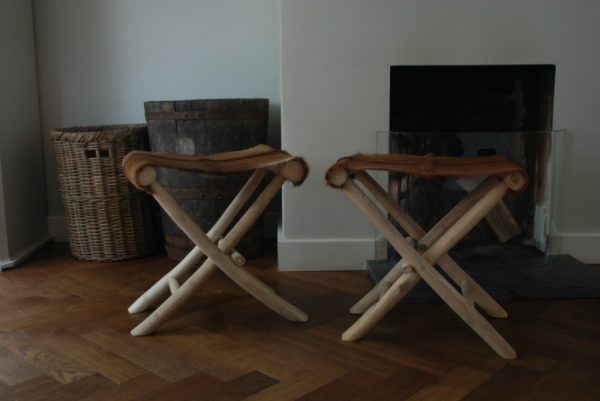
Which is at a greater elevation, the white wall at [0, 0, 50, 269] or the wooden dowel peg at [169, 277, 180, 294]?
the white wall at [0, 0, 50, 269]

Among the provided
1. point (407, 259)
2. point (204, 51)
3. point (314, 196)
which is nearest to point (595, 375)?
point (407, 259)

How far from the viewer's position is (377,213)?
1.60 meters

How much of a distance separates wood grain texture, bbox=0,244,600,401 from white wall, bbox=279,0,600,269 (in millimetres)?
351

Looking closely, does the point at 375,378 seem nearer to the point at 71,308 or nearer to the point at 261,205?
the point at 261,205

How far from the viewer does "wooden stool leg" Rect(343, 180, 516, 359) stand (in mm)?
1574

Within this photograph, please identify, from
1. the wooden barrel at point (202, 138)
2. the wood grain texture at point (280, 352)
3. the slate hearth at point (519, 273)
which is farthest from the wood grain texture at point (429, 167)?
the wooden barrel at point (202, 138)

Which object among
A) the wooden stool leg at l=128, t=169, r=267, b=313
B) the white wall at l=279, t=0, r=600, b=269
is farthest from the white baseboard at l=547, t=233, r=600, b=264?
the wooden stool leg at l=128, t=169, r=267, b=313

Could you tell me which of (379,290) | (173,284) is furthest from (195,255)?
(379,290)

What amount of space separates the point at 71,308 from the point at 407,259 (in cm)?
114

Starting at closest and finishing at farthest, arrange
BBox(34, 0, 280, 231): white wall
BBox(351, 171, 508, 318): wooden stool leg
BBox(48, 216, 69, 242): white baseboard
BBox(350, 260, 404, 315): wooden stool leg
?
BBox(351, 171, 508, 318): wooden stool leg → BBox(350, 260, 404, 315): wooden stool leg → BBox(34, 0, 280, 231): white wall → BBox(48, 216, 69, 242): white baseboard

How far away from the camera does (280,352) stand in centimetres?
159

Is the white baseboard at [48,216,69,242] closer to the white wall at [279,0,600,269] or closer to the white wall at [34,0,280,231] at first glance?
the white wall at [34,0,280,231]

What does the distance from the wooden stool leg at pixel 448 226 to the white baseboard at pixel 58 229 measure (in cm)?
178

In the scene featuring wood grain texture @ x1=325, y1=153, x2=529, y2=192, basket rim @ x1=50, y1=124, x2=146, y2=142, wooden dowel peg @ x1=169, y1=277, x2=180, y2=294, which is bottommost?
wooden dowel peg @ x1=169, y1=277, x2=180, y2=294
